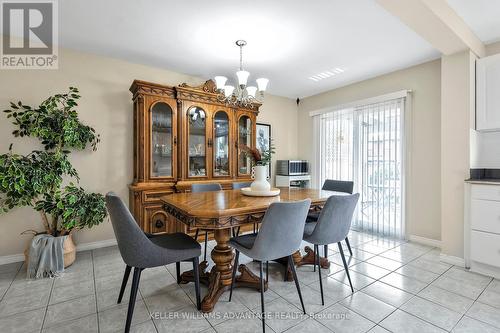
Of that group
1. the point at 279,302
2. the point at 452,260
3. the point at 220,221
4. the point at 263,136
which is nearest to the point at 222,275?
the point at 279,302

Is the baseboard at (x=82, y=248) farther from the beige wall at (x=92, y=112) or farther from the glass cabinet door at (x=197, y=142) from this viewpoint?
the glass cabinet door at (x=197, y=142)

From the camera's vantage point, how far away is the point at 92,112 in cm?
304

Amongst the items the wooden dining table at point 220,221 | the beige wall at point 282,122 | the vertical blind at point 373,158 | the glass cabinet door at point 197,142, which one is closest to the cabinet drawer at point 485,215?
the vertical blind at point 373,158

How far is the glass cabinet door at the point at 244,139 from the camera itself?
12.8ft

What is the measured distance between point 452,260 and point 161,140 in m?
3.77

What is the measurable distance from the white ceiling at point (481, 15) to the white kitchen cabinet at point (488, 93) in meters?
0.27

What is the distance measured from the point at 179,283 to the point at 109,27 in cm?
265

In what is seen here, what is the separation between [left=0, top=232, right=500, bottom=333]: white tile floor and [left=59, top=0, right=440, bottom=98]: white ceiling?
2.51m

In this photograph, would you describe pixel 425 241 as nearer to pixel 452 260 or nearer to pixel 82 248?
pixel 452 260

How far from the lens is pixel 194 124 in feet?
11.3

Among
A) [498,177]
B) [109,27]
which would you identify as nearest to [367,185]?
[498,177]

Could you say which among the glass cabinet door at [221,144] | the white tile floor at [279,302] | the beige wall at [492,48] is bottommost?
the white tile floor at [279,302]

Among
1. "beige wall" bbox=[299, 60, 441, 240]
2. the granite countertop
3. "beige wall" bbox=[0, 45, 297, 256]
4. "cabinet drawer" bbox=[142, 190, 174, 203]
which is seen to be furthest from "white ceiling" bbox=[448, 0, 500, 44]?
"cabinet drawer" bbox=[142, 190, 174, 203]

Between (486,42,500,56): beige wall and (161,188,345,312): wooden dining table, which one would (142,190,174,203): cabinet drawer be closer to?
(161,188,345,312): wooden dining table
